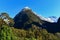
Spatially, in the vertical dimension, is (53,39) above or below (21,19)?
below

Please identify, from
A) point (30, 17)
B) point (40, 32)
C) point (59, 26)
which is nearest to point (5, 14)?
point (40, 32)

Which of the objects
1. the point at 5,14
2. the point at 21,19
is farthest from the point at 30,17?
the point at 5,14

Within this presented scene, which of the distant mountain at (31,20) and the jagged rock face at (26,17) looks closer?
the distant mountain at (31,20)

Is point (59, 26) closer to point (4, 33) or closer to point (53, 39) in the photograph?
point (53, 39)

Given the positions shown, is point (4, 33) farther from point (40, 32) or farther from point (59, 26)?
point (59, 26)

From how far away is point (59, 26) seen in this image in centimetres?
13512

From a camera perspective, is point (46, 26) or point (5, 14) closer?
point (5, 14)

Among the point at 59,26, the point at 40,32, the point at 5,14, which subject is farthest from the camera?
the point at 59,26

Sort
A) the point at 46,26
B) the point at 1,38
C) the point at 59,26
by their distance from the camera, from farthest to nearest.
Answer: the point at 46,26 < the point at 59,26 < the point at 1,38

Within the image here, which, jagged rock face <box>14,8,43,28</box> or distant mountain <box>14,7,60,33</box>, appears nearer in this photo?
distant mountain <box>14,7,60,33</box>

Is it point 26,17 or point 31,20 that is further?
point 26,17

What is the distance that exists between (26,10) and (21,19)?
738 cm

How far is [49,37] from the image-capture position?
78.7 metres

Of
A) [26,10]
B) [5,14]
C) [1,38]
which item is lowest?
[1,38]
